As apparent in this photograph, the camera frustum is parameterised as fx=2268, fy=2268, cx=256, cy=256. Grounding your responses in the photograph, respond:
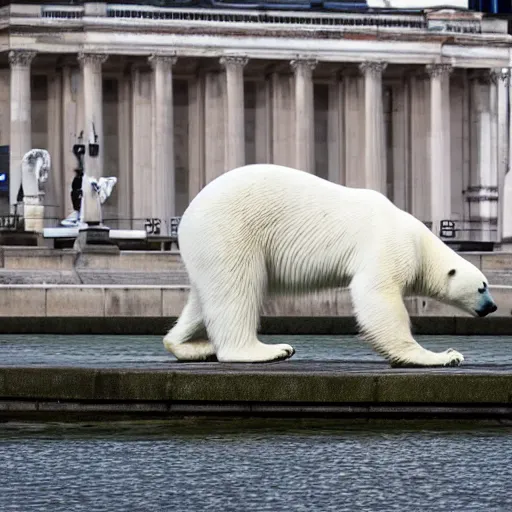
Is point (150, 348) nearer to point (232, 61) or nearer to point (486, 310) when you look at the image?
point (486, 310)

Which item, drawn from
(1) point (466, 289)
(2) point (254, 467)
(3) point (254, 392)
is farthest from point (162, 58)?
(2) point (254, 467)

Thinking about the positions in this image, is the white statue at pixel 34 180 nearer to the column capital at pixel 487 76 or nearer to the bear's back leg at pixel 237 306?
the column capital at pixel 487 76

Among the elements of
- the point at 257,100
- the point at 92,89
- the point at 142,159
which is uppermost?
the point at 92,89

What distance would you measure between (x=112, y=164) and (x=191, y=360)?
289 ft

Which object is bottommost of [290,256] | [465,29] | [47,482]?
[47,482]

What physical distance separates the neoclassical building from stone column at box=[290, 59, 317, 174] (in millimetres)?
80

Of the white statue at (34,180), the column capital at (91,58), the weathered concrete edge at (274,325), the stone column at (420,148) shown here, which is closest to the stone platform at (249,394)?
the weathered concrete edge at (274,325)

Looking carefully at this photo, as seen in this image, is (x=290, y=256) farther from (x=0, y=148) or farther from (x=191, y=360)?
(x=0, y=148)

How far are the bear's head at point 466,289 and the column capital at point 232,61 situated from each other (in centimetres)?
8490

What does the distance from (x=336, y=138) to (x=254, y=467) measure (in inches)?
3868

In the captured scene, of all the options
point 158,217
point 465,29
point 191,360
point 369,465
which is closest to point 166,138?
point 158,217

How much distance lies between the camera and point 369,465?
16.9m

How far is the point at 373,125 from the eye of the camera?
109 m

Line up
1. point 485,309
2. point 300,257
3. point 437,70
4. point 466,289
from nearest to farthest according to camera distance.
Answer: point 300,257
point 466,289
point 485,309
point 437,70
